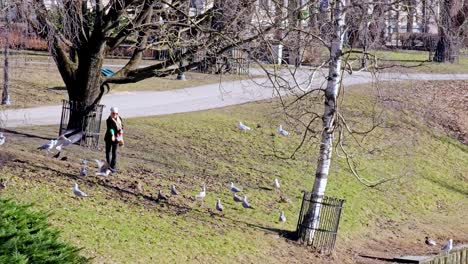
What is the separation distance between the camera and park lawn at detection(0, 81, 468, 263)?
15.9 meters

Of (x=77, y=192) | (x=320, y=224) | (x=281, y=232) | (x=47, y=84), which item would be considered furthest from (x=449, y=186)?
(x=47, y=84)

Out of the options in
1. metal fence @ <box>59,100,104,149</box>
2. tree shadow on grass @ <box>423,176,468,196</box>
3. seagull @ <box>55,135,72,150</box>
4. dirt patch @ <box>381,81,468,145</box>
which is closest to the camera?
seagull @ <box>55,135,72,150</box>

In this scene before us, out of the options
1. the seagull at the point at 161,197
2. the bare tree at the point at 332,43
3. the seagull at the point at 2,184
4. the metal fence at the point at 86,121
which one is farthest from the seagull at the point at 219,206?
the seagull at the point at 2,184

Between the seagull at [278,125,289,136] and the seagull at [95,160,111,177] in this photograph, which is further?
the seagull at [278,125,289,136]

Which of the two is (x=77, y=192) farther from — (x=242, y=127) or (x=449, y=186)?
(x=449, y=186)

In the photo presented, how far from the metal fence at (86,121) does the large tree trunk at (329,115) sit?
18.0ft

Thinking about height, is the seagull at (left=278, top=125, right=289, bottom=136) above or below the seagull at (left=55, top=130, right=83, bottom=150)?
below

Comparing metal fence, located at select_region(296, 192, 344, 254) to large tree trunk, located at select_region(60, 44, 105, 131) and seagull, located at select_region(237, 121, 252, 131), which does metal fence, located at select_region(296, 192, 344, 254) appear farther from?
seagull, located at select_region(237, 121, 252, 131)

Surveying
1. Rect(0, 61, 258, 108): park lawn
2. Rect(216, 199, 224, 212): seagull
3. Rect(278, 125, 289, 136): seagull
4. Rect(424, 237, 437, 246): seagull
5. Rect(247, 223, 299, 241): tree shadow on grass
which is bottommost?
Rect(424, 237, 437, 246): seagull

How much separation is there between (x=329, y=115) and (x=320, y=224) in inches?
86.1

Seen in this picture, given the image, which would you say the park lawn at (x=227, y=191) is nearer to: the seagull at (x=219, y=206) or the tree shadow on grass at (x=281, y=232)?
the tree shadow on grass at (x=281, y=232)

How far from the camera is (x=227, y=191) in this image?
20.3 m

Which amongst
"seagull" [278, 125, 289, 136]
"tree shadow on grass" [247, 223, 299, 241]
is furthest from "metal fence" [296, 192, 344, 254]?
"seagull" [278, 125, 289, 136]

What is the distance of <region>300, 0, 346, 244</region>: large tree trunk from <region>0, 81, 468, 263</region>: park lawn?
0.62 meters
